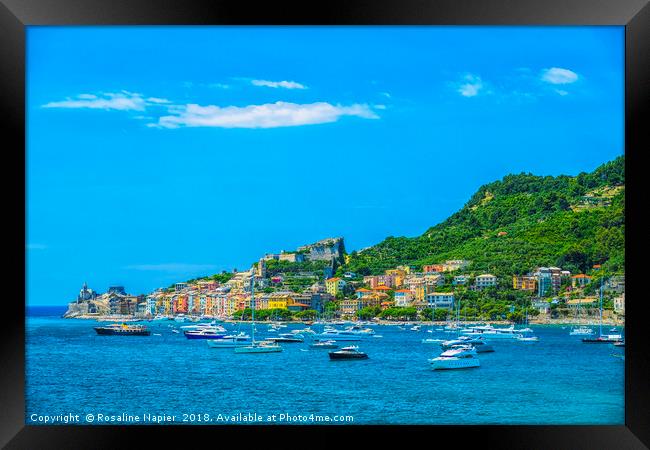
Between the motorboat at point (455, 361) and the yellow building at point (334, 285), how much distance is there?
449 centimetres

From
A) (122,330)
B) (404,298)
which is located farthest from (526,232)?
(122,330)

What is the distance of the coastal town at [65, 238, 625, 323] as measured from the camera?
15.6 m

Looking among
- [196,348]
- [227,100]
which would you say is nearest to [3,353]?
[227,100]

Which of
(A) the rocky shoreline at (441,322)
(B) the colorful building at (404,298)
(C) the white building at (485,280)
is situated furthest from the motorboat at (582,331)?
(B) the colorful building at (404,298)

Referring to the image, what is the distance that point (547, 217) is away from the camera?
1535cm

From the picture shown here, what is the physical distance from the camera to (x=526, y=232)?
15.8m

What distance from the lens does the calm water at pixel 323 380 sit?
344 inches

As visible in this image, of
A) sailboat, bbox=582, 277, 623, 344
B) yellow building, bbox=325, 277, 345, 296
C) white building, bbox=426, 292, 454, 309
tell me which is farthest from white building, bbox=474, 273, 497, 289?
yellow building, bbox=325, 277, 345, 296

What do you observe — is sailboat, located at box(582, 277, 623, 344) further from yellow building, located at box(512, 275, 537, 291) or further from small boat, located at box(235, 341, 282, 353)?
small boat, located at box(235, 341, 282, 353)

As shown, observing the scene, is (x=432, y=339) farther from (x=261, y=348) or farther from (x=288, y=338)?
(x=261, y=348)

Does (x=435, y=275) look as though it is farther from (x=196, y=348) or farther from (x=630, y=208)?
(x=630, y=208)

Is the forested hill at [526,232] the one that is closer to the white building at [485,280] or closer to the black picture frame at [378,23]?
the white building at [485,280]

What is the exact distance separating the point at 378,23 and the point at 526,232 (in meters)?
12.4

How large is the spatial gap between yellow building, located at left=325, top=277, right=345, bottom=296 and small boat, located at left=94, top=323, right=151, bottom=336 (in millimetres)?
4118
